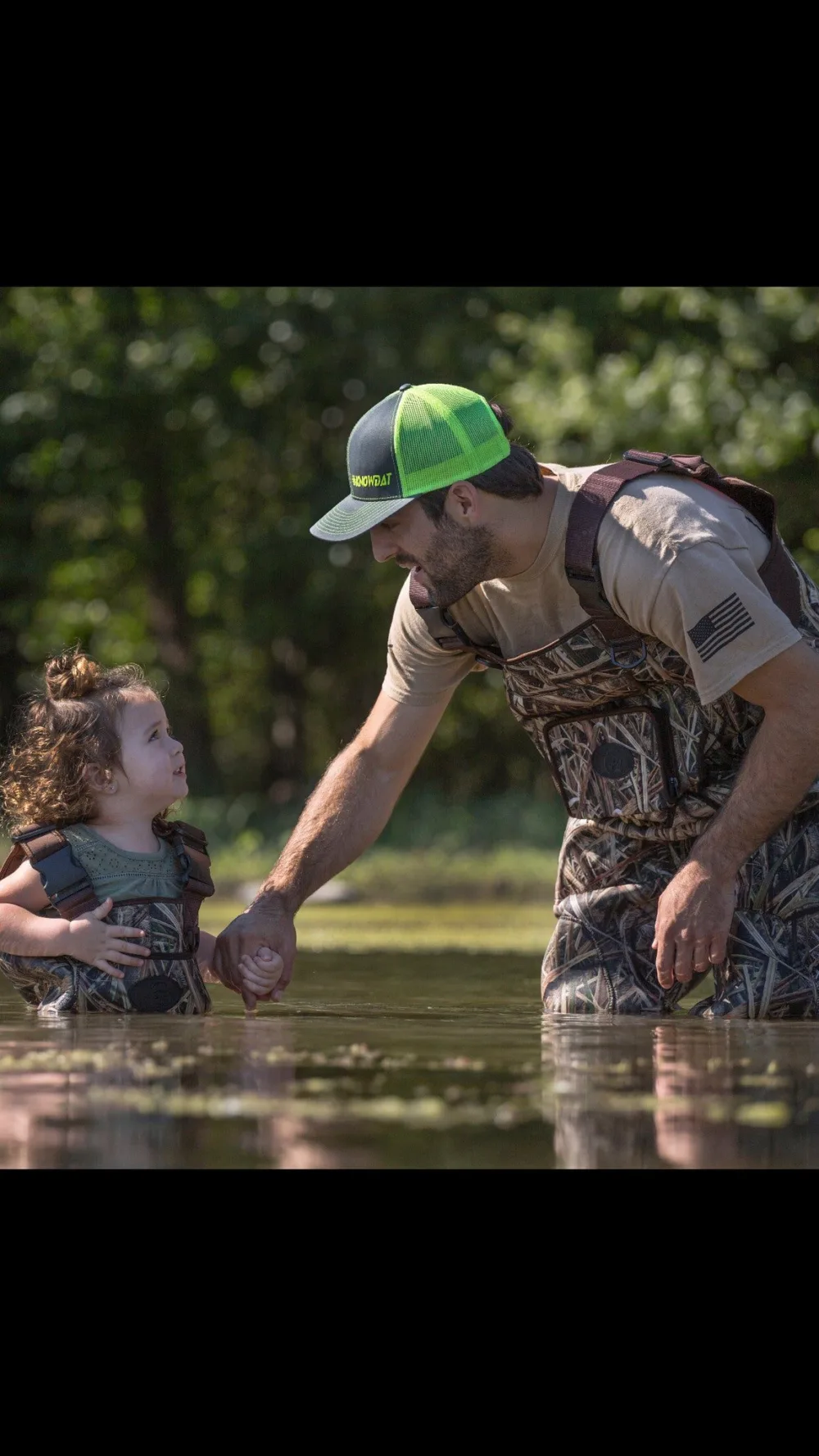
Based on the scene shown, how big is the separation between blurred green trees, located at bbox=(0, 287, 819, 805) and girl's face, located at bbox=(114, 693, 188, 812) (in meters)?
9.41

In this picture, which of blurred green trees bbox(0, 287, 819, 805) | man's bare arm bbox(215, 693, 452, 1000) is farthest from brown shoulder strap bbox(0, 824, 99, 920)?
blurred green trees bbox(0, 287, 819, 805)

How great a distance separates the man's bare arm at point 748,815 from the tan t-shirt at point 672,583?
0.41ft

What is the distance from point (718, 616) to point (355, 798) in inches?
52.0

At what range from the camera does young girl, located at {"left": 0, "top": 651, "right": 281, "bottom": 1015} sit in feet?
15.3

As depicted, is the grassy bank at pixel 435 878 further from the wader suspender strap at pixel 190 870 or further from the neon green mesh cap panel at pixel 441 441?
the neon green mesh cap panel at pixel 441 441

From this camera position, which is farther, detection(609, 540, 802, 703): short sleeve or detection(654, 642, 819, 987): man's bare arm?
detection(654, 642, 819, 987): man's bare arm

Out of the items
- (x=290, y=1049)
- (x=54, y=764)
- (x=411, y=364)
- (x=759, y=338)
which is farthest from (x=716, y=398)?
(x=290, y=1049)

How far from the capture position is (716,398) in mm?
13531

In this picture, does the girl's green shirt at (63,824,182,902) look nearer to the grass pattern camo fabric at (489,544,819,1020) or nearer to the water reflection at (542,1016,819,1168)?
the grass pattern camo fabric at (489,544,819,1020)

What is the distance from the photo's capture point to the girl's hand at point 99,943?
183 inches

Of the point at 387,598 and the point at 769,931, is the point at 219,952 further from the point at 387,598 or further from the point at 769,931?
the point at 387,598

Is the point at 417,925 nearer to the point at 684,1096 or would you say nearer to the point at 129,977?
the point at 129,977

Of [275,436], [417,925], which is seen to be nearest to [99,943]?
[417,925]

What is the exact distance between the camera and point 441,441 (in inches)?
171
